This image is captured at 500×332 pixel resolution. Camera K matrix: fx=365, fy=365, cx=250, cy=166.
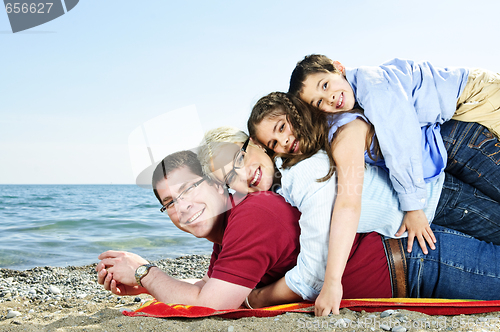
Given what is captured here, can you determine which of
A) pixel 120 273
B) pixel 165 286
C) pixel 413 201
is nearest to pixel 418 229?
pixel 413 201

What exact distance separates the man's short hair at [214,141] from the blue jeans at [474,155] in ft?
4.95

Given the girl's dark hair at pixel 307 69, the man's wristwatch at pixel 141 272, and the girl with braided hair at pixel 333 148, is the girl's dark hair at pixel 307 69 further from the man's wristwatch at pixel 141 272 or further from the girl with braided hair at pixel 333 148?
the man's wristwatch at pixel 141 272

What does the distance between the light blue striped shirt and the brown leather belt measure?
0.07m

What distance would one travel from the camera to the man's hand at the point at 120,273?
2.60 meters

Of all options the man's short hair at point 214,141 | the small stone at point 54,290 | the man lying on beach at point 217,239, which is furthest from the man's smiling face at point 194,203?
the small stone at point 54,290

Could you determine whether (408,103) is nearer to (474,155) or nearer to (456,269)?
(474,155)

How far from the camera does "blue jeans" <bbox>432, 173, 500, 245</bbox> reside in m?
2.50

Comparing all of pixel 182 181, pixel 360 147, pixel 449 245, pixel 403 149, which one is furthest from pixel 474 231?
pixel 182 181

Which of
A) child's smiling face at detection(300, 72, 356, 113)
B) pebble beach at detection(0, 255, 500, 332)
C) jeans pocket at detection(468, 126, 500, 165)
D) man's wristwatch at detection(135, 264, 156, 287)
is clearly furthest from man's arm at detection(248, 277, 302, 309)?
jeans pocket at detection(468, 126, 500, 165)

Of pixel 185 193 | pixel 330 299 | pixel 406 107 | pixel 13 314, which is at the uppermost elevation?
pixel 406 107

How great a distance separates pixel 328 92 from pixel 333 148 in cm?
67

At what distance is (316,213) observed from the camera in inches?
85.7

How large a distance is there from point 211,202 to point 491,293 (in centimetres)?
192

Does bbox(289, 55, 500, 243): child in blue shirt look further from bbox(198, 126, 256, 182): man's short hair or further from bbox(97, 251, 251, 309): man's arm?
bbox(97, 251, 251, 309): man's arm
